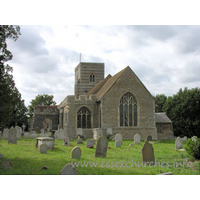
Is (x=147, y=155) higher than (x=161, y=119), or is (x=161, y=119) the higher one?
(x=161, y=119)

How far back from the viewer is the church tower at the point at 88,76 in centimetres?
3872

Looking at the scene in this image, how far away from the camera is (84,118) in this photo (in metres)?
22.8

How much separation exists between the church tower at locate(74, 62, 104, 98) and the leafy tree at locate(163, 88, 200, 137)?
14538mm

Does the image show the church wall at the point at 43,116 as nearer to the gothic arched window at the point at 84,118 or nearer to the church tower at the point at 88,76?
the church tower at the point at 88,76

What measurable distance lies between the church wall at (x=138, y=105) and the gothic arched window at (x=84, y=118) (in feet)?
8.23

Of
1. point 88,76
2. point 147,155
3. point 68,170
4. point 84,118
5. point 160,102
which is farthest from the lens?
point 160,102

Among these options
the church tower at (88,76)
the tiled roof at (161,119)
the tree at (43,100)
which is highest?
the church tower at (88,76)

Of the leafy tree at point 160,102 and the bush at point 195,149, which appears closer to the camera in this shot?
the bush at point 195,149

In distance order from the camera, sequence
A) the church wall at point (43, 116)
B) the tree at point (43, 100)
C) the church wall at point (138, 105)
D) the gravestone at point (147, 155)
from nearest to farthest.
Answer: the gravestone at point (147, 155) < the church wall at point (138, 105) < the church wall at point (43, 116) < the tree at point (43, 100)

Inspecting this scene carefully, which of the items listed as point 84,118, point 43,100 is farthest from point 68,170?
point 43,100

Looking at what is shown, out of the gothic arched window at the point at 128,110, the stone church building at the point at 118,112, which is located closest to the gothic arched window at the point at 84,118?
the stone church building at the point at 118,112

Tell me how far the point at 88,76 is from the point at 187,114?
59.6 ft

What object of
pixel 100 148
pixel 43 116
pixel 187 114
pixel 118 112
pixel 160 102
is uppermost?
pixel 160 102

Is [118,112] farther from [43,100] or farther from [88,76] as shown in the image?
[43,100]
